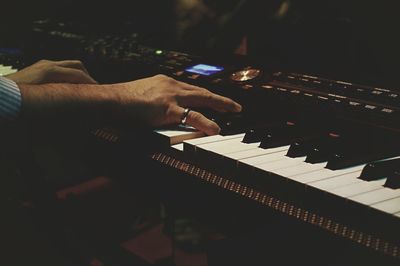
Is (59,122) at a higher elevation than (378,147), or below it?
below

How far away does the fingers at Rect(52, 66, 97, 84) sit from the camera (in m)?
1.62

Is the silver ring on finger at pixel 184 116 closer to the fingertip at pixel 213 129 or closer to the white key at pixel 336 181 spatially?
the fingertip at pixel 213 129

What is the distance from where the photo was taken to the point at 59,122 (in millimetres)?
1390

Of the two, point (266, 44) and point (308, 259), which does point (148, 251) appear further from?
point (308, 259)

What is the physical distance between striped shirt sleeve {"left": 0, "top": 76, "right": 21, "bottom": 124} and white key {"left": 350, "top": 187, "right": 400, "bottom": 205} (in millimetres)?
895

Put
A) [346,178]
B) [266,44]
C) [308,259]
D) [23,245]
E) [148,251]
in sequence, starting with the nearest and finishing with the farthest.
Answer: [346,178], [308,259], [23,245], [266,44], [148,251]

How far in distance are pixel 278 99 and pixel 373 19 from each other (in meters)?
0.47

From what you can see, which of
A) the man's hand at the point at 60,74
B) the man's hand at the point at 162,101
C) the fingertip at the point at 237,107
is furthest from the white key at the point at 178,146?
the man's hand at the point at 60,74

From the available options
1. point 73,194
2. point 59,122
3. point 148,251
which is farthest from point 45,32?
point 59,122

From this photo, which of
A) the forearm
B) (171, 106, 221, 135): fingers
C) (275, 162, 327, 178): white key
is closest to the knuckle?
(171, 106, 221, 135): fingers

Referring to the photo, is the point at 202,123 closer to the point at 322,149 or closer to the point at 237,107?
the point at 237,107

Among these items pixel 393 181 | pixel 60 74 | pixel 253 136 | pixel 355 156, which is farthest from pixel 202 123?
pixel 60 74

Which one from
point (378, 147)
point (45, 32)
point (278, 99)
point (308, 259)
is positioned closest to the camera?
point (378, 147)

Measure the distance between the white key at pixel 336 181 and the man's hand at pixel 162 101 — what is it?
46 centimetres
